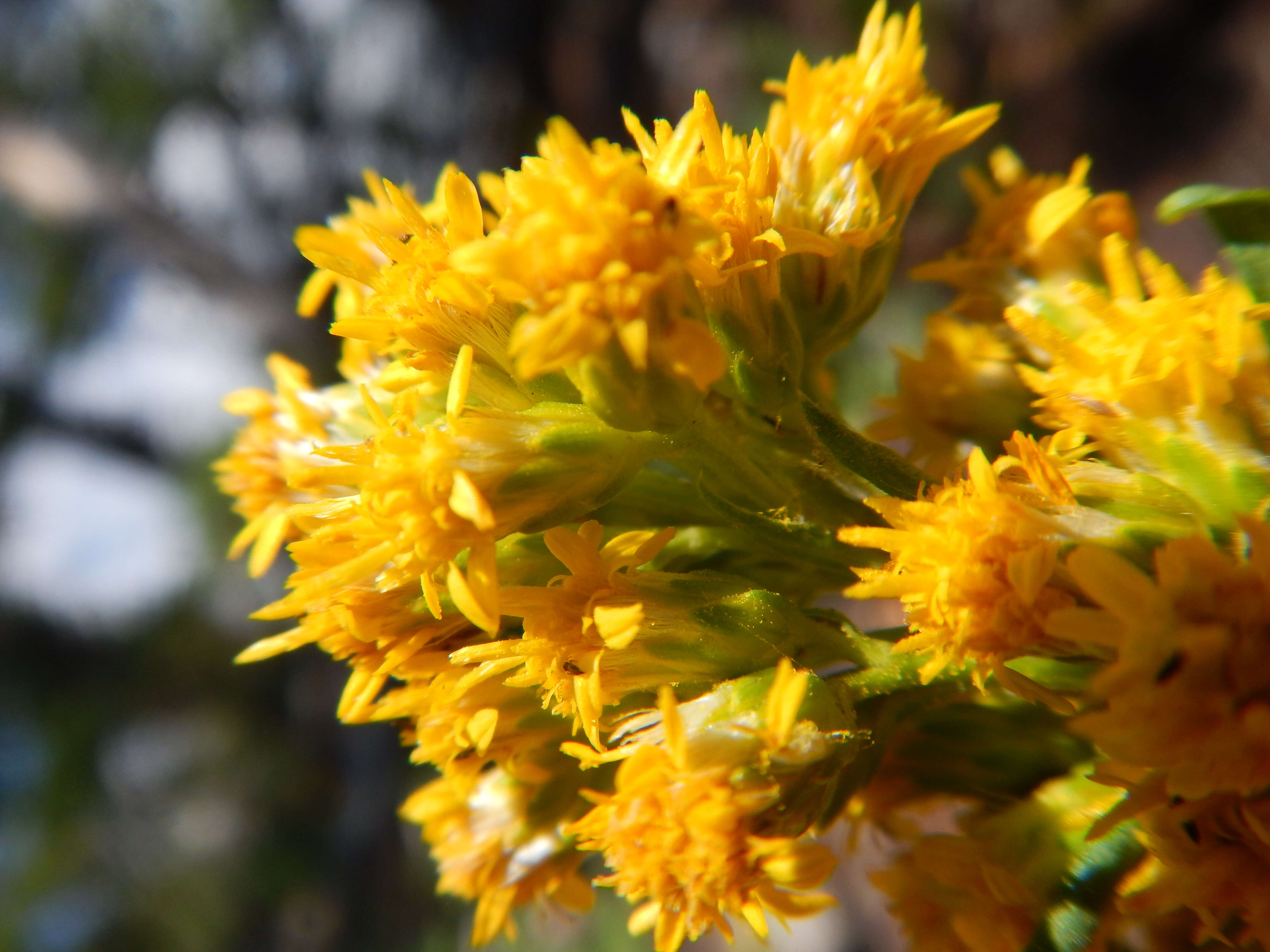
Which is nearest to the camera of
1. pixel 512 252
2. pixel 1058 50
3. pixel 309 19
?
pixel 512 252

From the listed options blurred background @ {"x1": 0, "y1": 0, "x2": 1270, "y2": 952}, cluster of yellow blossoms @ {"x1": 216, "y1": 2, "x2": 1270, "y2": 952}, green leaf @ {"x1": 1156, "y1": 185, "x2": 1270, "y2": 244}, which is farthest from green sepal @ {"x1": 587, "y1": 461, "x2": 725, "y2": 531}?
blurred background @ {"x1": 0, "y1": 0, "x2": 1270, "y2": 952}

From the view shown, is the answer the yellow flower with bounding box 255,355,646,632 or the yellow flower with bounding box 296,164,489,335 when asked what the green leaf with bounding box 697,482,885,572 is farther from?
the yellow flower with bounding box 296,164,489,335

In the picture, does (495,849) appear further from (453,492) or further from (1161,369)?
(1161,369)

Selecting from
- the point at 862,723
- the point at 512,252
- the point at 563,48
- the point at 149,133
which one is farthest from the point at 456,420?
the point at 563,48

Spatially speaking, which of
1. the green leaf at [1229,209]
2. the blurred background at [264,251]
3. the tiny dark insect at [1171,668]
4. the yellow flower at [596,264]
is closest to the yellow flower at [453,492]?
the yellow flower at [596,264]

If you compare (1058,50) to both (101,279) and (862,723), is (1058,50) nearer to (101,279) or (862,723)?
(862,723)

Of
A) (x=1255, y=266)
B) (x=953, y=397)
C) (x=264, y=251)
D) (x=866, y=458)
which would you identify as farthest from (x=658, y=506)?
(x=264, y=251)
